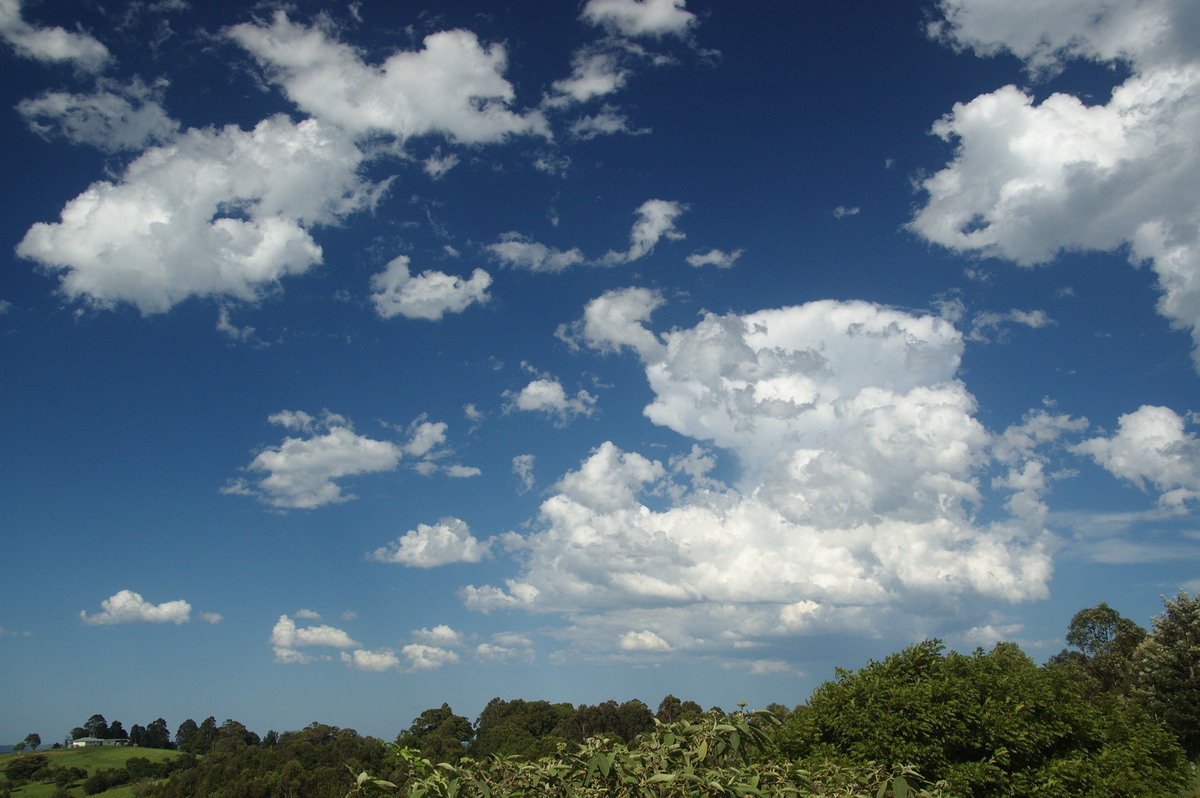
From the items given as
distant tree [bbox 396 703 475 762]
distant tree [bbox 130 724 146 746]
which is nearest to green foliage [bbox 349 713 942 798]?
distant tree [bbox 396 703 475 762]

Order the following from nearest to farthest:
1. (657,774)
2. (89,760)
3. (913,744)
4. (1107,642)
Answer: (657,774), (913,744), (1107,642), (89,760)

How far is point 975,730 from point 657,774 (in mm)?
18180

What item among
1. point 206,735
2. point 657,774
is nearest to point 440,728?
point 206,735

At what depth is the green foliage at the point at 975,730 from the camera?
1744 centimetres

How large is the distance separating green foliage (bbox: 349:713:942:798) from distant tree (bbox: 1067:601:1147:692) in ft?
185

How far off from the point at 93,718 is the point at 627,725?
6589 inches

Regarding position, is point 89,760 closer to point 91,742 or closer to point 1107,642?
point 91,742

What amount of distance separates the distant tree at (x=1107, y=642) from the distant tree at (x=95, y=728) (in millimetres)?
216564

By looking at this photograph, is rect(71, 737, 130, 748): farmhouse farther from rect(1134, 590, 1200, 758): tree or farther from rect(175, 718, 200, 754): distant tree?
rect(1134, 590, 1200, 758): tree

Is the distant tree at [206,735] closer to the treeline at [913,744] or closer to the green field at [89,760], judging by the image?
the green field at [89,760]

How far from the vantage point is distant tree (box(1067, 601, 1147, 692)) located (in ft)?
195

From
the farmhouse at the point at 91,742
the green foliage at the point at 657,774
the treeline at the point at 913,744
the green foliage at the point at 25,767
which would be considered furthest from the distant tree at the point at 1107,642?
the farmhouse at the point at 91,742

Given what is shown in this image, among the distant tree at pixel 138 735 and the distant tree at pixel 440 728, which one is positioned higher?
the distant tree at pixel 440 728

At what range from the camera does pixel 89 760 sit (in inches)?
5576
